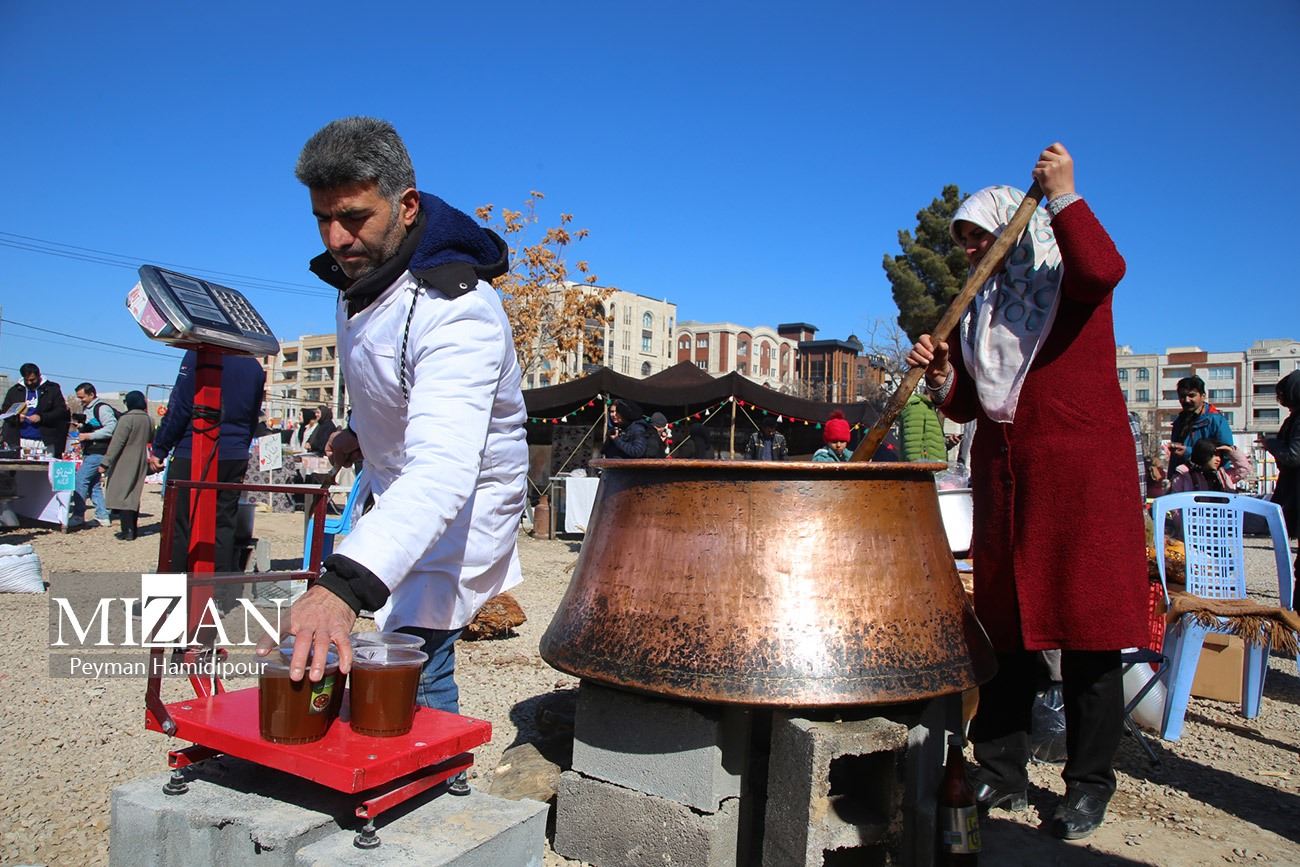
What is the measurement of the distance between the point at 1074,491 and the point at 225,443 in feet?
18.5

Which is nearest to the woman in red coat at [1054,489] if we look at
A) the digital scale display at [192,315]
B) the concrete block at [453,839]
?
the concrete block at [453,839]

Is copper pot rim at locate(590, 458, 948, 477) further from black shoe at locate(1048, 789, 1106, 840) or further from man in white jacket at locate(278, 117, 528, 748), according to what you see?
black shoe at locate(1048, 789, 1106, 840)

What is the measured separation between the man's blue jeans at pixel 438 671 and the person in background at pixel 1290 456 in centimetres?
564

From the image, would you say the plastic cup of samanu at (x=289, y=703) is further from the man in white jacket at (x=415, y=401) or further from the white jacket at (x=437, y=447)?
the white jacket at (x=437, y=447)

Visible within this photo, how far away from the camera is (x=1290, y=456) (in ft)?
18.4

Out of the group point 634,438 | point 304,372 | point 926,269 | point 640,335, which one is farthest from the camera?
point 304,372

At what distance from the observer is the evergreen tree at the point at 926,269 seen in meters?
29.5

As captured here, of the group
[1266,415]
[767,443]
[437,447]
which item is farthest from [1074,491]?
[1266,415]

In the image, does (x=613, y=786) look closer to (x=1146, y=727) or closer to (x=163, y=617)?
(x=163, y=617)

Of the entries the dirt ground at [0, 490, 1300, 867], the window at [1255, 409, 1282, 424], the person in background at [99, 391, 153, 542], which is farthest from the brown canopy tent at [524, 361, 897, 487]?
the window at [1255, 409, 1282, 424]

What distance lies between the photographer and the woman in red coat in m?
2.53

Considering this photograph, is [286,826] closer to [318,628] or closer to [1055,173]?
[318,628]

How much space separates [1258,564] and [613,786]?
40.3 ft

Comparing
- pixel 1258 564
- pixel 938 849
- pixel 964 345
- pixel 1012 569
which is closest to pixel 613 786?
pixel 938 849
